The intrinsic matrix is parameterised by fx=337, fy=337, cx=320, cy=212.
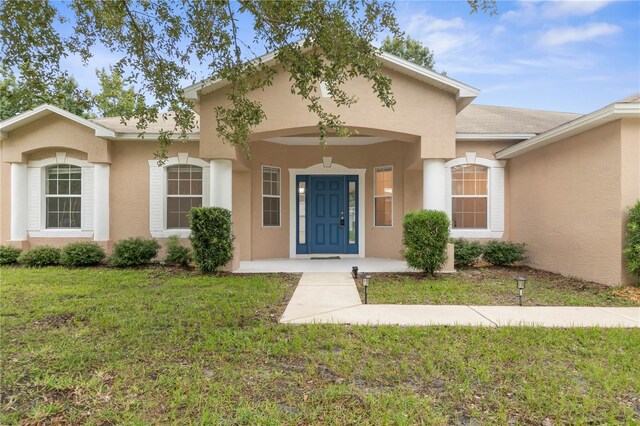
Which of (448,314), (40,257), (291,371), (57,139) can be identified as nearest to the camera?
(291,371)

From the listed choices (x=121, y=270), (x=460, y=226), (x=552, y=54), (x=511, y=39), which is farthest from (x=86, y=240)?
(x=552, y=54)

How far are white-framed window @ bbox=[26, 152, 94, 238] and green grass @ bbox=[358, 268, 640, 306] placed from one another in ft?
26.7

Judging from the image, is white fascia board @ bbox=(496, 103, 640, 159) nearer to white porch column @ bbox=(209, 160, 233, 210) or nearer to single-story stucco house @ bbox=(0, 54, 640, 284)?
single-story stucco house @ bbox=(0, 54, 640, 284)

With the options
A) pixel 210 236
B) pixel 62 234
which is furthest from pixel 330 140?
pixel 62 234

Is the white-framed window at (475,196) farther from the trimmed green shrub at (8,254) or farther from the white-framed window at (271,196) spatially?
the trimmed green shrub at (8,254)

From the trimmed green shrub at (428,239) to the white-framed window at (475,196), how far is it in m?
2.50

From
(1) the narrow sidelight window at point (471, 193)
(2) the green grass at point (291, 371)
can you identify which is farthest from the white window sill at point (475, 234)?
(2) the green grass at point (291, 371)

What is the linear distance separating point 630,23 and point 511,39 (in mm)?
3704

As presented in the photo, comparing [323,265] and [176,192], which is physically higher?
[176,192]

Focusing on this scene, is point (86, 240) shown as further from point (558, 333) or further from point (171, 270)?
point (558, 333)

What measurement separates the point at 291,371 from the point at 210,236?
4.96 m

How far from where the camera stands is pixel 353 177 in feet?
34.9

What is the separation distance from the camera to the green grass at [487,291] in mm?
5465

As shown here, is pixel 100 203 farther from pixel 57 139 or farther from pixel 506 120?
pixel 506 120
